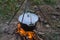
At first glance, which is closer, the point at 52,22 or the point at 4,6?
the point at 52,22

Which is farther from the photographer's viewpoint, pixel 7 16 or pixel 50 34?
pixel 7 16

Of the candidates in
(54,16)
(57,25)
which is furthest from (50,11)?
(57,25)

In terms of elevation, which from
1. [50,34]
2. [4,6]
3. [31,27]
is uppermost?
[4,6]

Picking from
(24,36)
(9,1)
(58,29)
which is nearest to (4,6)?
(9,1)

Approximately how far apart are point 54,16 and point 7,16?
712 millimetres

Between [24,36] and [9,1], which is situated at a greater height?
[9,1]

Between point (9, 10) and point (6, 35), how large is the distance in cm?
51

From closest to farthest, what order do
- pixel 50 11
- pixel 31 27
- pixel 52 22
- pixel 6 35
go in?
pixel 31 27, pixel 6 35, pixel 52 22, pixel 50 11

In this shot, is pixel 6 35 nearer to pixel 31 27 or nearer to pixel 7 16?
pixel 7 16

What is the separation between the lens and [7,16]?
3.10 metres

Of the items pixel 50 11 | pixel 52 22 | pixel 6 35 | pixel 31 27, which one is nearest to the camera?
pixel 31 27

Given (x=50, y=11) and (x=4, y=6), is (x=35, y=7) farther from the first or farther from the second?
(x=4, y=6)

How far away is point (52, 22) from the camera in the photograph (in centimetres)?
304

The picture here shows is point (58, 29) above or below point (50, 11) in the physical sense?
below
